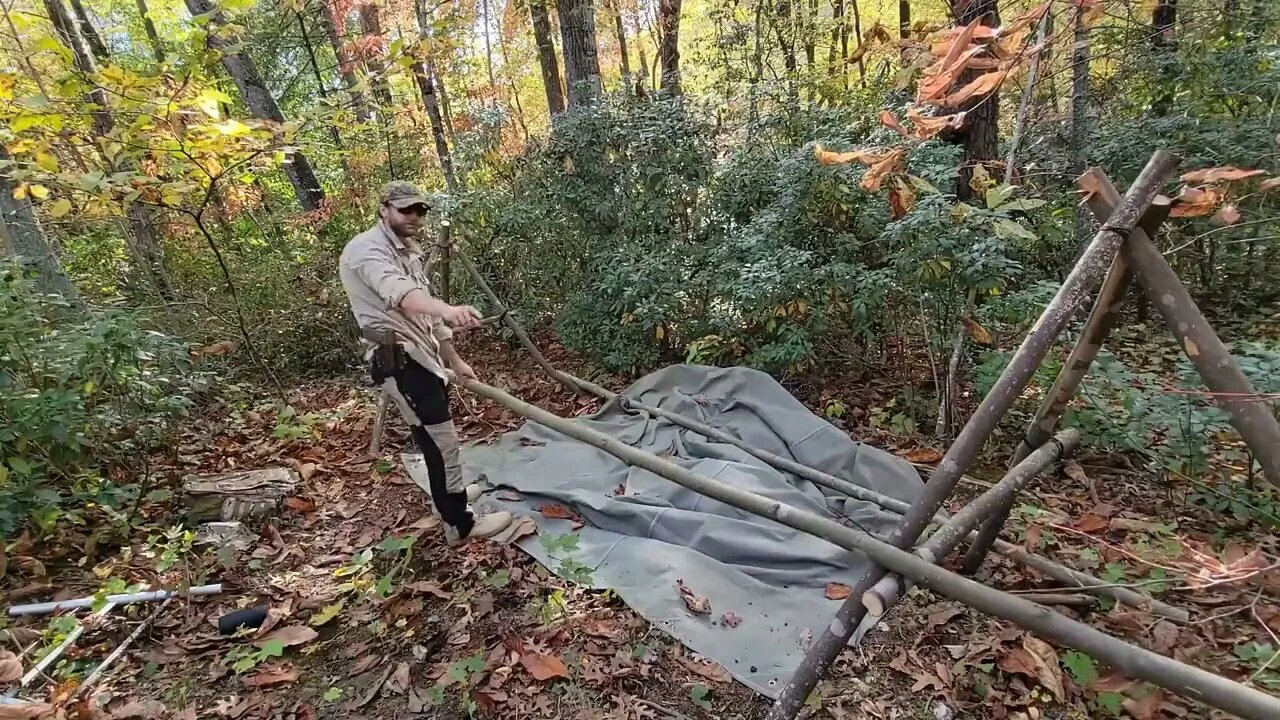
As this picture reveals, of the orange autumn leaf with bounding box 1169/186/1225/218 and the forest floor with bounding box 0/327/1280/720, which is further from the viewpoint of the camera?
the forest floor with bounding box 0/327/1280/720

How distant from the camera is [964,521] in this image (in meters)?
2.26

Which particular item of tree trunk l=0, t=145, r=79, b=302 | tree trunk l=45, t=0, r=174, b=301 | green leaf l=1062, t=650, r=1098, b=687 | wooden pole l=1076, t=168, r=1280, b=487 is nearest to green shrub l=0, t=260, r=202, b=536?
tree trunk l=0, t=145, r=79, b=302

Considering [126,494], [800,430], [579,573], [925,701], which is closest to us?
[925,701]

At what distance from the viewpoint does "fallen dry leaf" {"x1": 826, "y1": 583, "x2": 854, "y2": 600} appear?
3105mm

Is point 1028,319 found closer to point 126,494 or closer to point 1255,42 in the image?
point 1255,42

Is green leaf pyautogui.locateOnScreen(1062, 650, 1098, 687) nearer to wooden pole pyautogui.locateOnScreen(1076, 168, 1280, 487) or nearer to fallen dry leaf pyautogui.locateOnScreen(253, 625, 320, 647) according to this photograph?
wooden pole pyautogui.locateOnScreen(1076, 168, 1280, 487)

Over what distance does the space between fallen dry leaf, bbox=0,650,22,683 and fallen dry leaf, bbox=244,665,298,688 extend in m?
0.88

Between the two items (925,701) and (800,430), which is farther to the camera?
(800,430)

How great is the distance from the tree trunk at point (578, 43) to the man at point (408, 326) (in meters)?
4.33

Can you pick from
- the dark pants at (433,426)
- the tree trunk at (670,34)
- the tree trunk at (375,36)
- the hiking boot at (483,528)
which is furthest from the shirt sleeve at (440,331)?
the tree trunk at (670,34)

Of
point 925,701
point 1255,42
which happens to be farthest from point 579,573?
point 1255,42

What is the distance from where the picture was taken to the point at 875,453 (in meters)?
4.07

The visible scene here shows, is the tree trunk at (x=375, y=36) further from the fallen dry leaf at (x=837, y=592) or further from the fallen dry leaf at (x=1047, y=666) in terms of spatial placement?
the fallen dry leaf at (x=1047, y=666)

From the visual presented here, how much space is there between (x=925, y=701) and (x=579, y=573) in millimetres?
1760
